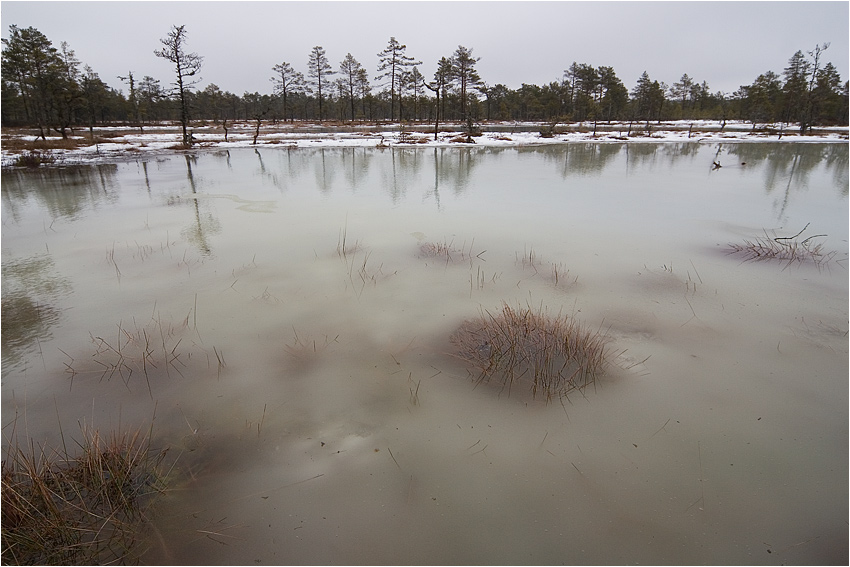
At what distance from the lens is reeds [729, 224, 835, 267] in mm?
7359

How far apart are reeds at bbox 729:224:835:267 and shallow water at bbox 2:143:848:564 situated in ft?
0.91

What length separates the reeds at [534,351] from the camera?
4.12m

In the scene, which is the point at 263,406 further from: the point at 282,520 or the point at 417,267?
the point at 417,267

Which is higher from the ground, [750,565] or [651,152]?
[651,152]

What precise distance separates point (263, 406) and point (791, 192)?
16325 mm

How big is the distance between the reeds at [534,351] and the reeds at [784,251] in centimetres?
468

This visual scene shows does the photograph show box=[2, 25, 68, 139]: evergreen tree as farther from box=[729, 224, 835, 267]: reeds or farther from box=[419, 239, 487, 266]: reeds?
box=[729, 224, 835, 267]: reeds

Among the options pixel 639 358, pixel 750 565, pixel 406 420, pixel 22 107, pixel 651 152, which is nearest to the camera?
pixel 750 565

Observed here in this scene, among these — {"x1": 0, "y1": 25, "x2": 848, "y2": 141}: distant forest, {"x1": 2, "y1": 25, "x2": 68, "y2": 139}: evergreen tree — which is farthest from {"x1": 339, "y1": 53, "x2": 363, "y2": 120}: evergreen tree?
{"x1": 2, "y1": 25, "x2": 68, "y2": 139}: evergreen tree

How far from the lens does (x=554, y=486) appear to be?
9.84 ft

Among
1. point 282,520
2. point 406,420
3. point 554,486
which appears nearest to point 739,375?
point 554,486

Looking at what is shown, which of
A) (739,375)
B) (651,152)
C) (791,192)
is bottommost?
(739,375)

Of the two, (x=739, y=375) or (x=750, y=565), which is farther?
(x=739, y=375)

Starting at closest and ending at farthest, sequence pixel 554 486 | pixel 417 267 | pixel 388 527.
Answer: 1. pixel 388 527
2. pixel 554 486
3. pixel 417 267
